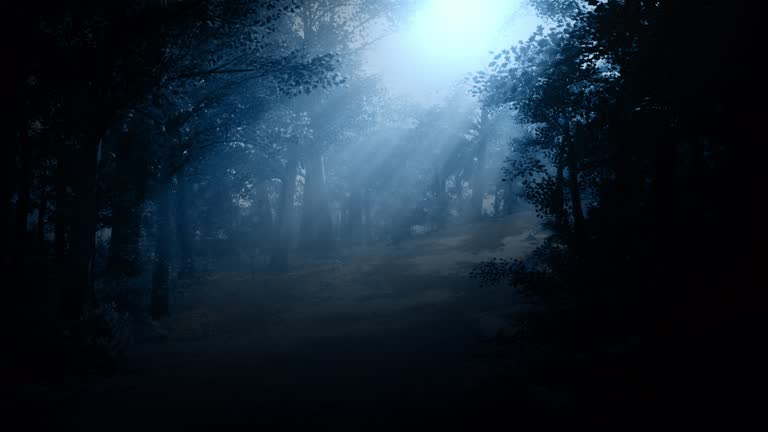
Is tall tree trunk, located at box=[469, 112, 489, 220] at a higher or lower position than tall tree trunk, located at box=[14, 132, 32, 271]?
higher

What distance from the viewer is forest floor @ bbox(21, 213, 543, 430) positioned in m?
7.24

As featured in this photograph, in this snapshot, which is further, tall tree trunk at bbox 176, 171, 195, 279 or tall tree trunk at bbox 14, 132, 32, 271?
tall tree trunk at bbox 176, 171, 195, 279

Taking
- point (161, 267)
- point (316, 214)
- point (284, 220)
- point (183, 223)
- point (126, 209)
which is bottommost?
point (161, 267)

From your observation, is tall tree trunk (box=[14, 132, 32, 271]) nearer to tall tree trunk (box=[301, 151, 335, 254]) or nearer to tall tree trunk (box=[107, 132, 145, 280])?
tall tree trunk (box=[107, 132, 145, 280])

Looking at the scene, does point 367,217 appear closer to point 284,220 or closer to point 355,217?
point 355,217

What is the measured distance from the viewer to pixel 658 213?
7.63m

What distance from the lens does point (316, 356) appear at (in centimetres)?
1133

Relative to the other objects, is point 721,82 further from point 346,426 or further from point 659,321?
point 346,426

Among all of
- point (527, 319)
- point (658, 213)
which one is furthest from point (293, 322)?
point (658, 213)

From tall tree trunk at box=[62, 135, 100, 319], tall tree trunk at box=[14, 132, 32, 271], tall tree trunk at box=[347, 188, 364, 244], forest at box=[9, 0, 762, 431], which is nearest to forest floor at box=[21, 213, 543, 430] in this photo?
forest at box=[9, 0, 762, 431]

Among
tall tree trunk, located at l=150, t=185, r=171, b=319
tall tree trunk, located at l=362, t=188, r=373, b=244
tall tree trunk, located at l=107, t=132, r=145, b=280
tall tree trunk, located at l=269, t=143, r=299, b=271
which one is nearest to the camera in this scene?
tall tree trunk, located at l=150, t=185, r=171, b=319

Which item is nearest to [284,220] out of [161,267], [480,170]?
[161,267]

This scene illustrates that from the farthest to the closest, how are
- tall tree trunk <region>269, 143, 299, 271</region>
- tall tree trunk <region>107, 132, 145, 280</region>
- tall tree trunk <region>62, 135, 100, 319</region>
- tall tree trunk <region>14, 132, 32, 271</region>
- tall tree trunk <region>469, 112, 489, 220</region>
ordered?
tall tree trunk <region>469, 112, 489, 220</region> < tall tree trunk <region>269, 143, 299, 271</region> < tall tree trunk <region>107, 132, 145, 280</region> < tall tree trunk <region>14, 132, 32, 271</region> < tall tree trunk <region>62, 135, 100, 319</region>

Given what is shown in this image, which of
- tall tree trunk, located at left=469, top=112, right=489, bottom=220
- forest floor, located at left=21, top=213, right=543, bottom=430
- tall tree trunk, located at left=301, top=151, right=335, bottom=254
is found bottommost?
forest floor, located at left=21, top=213, right=543, bottom=430
